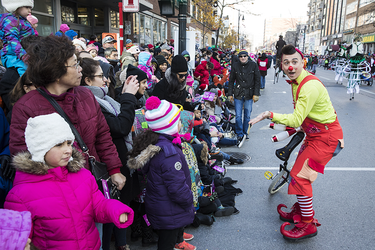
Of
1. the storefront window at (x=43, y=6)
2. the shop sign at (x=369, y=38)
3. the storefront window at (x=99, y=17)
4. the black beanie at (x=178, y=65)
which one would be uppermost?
the shop sign at (x=369, y=38)

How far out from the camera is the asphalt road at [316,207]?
3131 mm

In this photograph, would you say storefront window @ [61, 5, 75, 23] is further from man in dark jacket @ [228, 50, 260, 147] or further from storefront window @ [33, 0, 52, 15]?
man in dark jacket @ [228, 50, 260, 147]

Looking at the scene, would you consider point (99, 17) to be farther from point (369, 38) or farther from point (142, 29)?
point (369, 38)

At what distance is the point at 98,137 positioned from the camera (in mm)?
2301

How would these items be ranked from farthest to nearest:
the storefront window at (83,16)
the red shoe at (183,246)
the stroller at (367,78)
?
the stroller at (367,78) < the storefront window at (83,16) < the red shoe at (183,246)

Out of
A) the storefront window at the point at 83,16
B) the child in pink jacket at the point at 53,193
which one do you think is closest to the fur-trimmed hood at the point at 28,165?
the child in pink jacket at the point at 53,193

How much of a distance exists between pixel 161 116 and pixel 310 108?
1.59 metres

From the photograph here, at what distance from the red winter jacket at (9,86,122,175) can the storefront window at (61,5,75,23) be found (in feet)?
37.1

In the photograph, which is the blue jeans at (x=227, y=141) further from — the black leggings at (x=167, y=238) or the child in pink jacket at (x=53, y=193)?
the child in pink jacket at (x=53, y=193)

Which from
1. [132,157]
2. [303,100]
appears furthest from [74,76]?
[303,100]

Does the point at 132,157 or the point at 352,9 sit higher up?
the point at 352,9

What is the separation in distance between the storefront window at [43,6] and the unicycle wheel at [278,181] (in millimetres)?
9846

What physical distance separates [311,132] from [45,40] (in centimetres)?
277

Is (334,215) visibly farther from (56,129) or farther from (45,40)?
(45,40)
